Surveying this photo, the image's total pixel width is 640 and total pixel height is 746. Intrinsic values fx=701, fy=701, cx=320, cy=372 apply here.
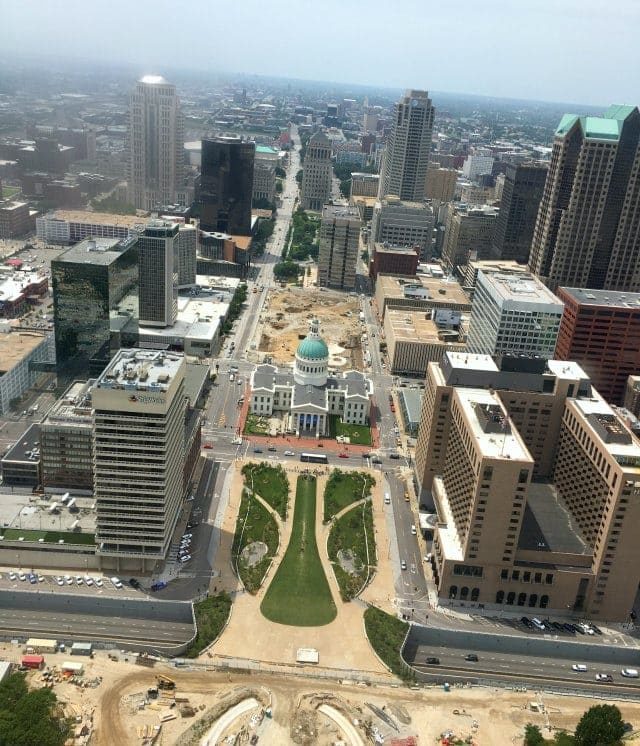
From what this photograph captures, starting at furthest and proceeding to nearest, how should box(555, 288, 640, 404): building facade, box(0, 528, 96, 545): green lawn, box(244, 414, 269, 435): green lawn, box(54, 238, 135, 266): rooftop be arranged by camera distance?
box(555, 288, 640, 404): building facade, box(244, 414, 269, 435): green lawn, box(54, 238, 135, 266): rooftop, box(0, 528, 96, 545): green lawn

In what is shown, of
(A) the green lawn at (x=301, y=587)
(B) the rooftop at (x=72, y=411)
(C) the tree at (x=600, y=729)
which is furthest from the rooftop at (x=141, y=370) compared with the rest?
(C) the tree at (x=600, y=729)

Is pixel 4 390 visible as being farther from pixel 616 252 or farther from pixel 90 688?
pixel 616 252

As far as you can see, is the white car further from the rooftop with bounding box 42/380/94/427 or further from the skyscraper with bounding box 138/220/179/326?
the skyscraper with bounding box 138/220/179/326

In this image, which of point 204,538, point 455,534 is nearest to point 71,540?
point 204,538

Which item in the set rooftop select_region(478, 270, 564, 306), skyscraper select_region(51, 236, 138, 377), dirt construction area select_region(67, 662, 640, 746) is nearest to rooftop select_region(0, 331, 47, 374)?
skyscraper select_region(51, 236, 138, 377)

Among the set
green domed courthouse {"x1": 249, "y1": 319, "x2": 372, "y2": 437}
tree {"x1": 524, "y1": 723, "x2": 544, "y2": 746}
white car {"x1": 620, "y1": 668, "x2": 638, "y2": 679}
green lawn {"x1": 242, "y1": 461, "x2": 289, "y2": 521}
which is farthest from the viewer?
green domed courthouse {"x1": 249, "y1": 319, "x2": 372, "y2": 437}

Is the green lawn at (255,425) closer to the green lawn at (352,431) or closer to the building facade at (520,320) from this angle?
the green lawn at (352,431)
